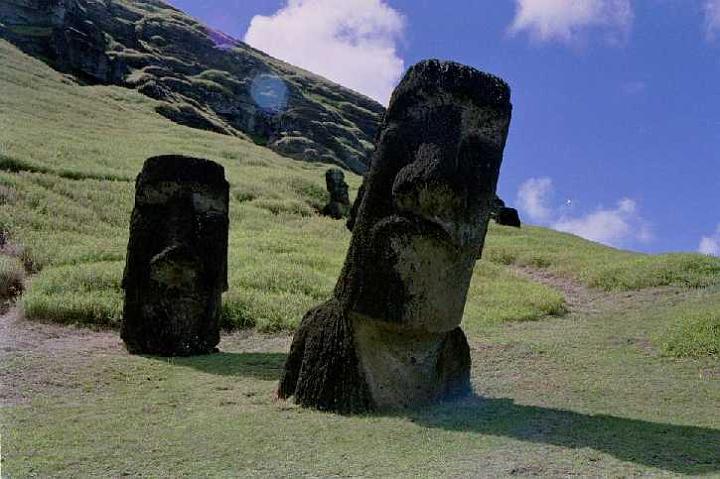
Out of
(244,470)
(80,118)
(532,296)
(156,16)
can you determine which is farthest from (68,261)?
(156,16)

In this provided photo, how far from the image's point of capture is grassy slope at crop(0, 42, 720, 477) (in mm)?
5258

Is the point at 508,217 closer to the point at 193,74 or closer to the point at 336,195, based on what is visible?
the point at 336,195

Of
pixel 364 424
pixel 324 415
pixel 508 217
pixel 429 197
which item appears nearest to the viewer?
pixel 364 424

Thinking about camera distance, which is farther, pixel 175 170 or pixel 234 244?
pixel 234 244

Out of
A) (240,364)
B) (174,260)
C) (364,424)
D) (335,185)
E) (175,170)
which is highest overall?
(335,185)

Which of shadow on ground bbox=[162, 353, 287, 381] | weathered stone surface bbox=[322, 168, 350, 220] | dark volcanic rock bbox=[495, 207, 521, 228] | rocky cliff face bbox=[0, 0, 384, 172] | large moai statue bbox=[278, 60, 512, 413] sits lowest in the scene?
shadow on ground bbox=[162, 353, 287, 381]

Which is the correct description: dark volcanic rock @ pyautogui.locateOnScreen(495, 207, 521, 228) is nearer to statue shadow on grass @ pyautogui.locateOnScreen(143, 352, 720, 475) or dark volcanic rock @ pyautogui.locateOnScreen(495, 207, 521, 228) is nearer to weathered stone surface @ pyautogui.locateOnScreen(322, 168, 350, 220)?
weathered stone surface @ pyautogui.locateOnScreen(322, 168, 350, 220)

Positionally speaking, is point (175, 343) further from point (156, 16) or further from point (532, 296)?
point (156, 16)

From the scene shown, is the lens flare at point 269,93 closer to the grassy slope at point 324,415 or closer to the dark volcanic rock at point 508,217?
the dark volcanic rock at point 508,217

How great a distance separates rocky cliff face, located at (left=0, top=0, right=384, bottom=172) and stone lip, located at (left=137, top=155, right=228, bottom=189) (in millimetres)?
51168

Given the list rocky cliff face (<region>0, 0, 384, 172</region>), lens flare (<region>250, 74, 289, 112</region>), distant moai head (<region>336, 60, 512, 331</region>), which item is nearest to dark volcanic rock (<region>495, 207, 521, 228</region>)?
distant moai head (<region>336, 60, 512, 331</region>)

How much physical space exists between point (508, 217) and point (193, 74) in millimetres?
56478

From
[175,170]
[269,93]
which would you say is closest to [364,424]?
[175,170]

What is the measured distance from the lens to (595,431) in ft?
20.2
